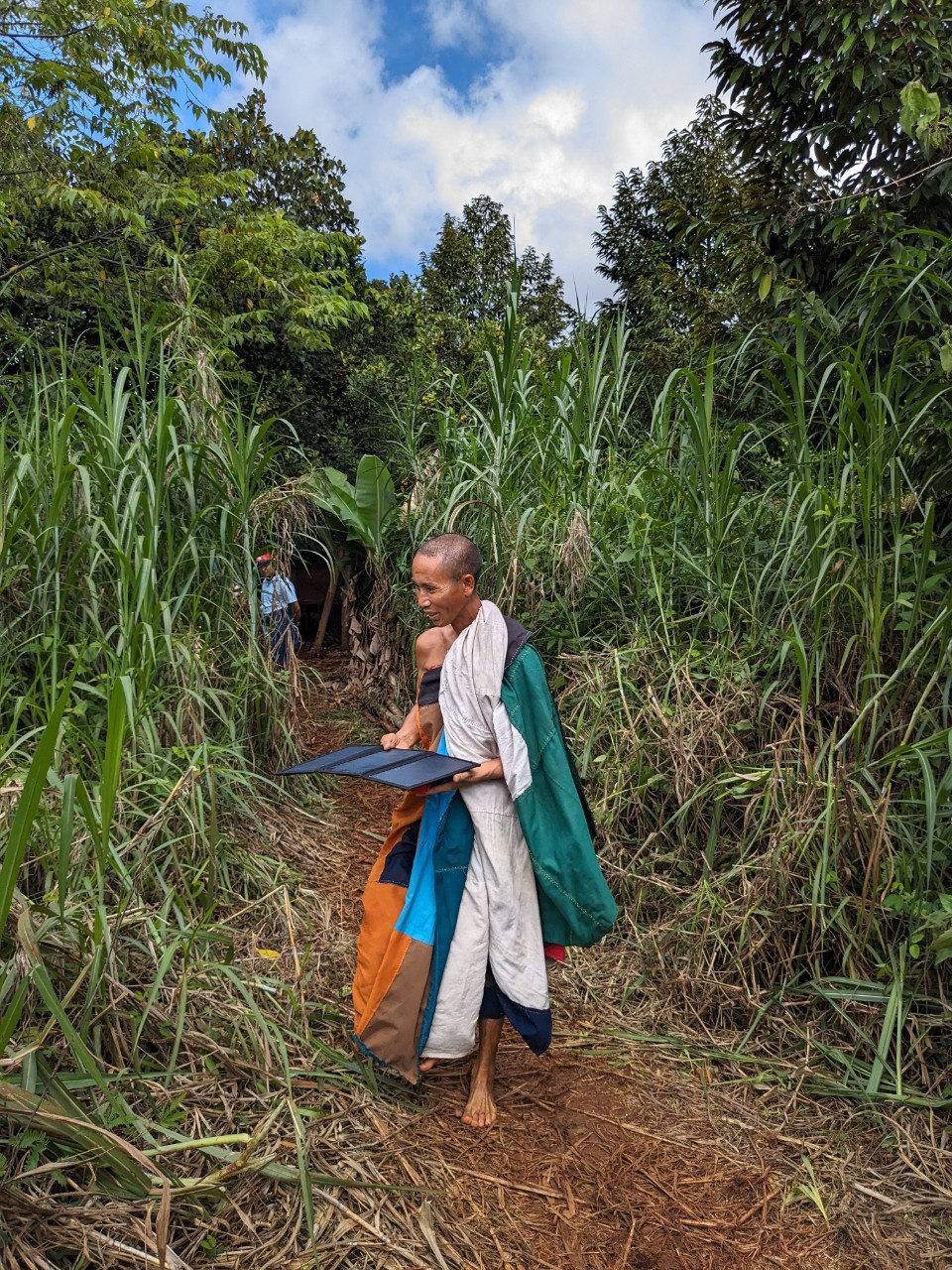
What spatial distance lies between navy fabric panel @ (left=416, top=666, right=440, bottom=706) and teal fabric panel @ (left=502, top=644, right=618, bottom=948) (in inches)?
12.2

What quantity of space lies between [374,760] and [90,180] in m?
7.19

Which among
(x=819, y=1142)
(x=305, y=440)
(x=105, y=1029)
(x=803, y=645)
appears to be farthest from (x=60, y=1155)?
(x=305, y=440)

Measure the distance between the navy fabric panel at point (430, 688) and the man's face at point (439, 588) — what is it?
9.6 inches

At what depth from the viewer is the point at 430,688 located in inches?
105

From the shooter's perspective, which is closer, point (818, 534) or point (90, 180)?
point (818, 534)

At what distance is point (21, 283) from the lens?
24.0 feet

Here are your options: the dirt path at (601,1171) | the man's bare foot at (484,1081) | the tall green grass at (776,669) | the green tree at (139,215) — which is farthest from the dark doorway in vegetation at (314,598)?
the man's bare foot at (484,1081)

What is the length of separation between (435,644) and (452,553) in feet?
1.29

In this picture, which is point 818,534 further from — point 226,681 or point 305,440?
point 305,440

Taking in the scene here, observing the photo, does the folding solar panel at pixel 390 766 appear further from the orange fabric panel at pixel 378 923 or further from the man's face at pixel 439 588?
the man's face at pixel 439 588

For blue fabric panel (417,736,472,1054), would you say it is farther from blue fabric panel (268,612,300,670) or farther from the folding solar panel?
blue fabric panel (268,612,300,670)

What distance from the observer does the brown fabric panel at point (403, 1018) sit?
7.59 feet

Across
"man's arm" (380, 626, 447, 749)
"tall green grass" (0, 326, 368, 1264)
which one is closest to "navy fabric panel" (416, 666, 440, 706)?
"man's arm" (380, 626, 447, 749)

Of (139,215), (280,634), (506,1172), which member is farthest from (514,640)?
(139,215)
